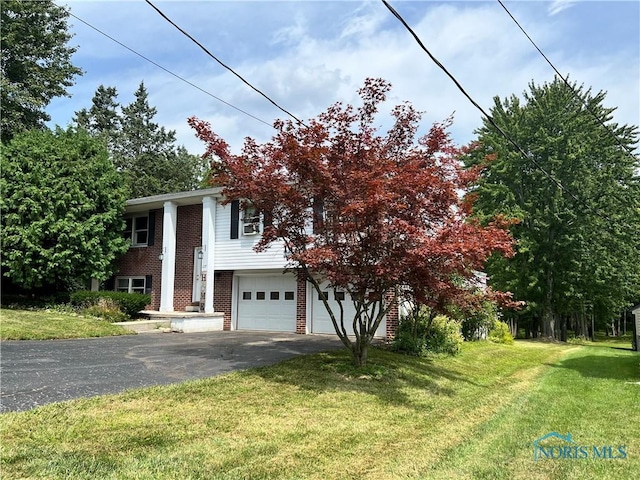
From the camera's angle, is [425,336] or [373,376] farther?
[425,336]

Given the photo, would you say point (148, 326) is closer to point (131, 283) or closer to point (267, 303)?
point (267, 303)

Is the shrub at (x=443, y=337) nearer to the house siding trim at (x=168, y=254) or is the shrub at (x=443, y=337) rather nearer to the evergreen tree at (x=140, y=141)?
the house siding trim at (x=168, y=254)

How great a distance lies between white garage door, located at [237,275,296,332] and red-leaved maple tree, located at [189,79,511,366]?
294 inches

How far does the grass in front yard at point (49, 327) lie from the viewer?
1170cm

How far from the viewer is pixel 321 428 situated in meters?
5.48

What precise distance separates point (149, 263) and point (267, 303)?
18.9 feet

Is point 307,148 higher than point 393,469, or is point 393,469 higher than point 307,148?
point 307,148

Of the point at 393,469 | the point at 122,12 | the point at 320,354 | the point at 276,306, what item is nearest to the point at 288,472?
the point at 393,469

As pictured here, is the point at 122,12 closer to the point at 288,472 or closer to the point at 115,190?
the point at 288,472

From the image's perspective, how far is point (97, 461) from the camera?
4.09 metres

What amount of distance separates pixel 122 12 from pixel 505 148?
78.6 ft

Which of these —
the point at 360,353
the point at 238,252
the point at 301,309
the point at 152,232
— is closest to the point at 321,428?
the point at 360,353

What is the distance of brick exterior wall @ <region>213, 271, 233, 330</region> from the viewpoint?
685 inches

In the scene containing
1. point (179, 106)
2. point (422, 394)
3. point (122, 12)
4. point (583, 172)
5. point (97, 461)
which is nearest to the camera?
point (97, 461)
